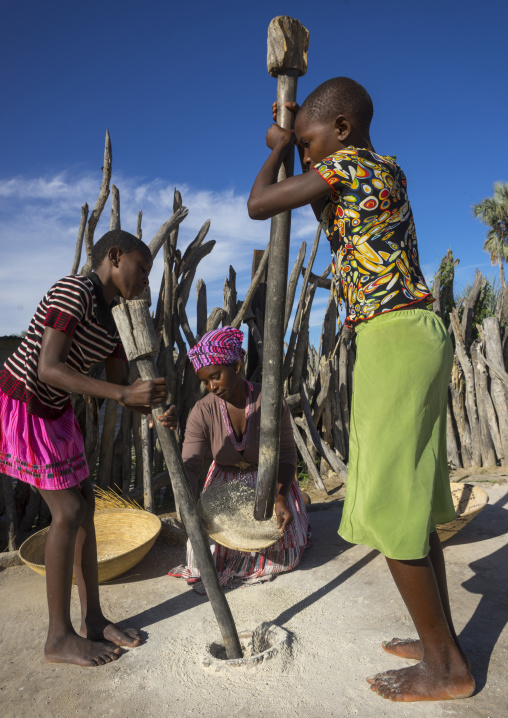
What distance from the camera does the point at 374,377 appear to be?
1660mm

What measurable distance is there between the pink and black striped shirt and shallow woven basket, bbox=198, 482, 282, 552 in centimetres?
89

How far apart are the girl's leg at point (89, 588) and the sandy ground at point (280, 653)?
0.12 meters

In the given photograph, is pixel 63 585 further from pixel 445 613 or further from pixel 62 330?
pixel 445 613

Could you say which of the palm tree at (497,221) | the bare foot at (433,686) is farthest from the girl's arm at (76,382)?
the palm tree at (497,221)

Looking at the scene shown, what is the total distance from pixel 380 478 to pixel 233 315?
322cm

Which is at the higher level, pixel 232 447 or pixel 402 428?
pixel 402 428

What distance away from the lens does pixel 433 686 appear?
5.57 feet

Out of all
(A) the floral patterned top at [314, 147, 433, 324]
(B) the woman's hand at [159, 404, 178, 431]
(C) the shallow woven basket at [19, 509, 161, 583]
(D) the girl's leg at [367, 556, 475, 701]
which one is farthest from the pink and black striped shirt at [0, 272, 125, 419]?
(D) the girl's leg at [367, 556, 475, 701]

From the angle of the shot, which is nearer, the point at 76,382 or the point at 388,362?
the point at 388,362

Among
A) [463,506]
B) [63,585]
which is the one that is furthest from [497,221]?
[63,585]

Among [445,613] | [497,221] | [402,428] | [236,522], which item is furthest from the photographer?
[497,221]

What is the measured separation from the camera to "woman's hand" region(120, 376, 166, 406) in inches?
71.8

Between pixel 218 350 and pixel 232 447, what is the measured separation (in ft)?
1.97

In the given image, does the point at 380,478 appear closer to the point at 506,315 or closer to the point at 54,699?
the point at 54,699
